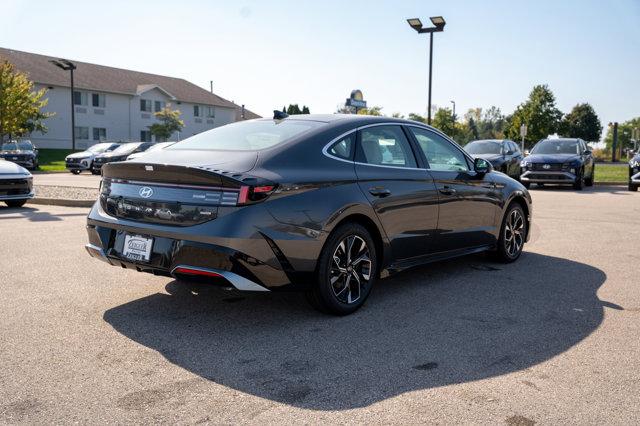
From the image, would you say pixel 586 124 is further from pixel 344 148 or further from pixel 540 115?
pixel 344 148

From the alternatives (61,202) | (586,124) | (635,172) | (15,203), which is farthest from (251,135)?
(586,124)

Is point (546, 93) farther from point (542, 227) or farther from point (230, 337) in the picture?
point (230, 337)

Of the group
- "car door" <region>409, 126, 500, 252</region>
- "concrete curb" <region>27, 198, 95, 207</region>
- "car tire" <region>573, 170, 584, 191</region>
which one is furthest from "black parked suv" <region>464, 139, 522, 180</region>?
"car door" <region>409, 126, 500, 252</region>

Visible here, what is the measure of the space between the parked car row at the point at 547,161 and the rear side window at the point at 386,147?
13.4 meters

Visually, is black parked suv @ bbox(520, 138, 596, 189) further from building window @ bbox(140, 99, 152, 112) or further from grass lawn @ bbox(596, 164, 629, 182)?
building window @ bbox(140, 99, 152, 112)

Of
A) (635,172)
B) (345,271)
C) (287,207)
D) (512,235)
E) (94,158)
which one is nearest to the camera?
(287,207)

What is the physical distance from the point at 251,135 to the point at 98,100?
54075 millimetres

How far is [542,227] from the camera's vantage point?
33.1 feet

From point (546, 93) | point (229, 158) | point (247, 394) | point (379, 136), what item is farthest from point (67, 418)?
point (546, 93)

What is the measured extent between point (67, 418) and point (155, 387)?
51 centimetres

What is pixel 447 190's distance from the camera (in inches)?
231

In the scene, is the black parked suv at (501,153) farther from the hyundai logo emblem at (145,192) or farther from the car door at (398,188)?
the hyundai logo emblem at (145,192)

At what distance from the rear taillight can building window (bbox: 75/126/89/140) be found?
53592mm

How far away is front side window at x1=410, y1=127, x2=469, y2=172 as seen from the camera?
581 cm
